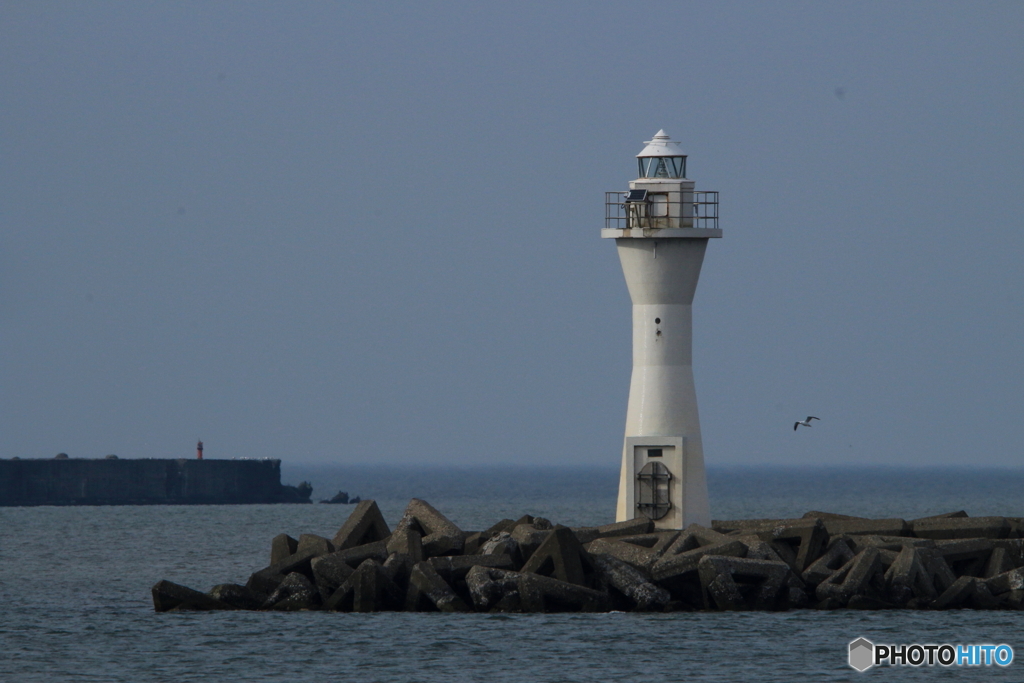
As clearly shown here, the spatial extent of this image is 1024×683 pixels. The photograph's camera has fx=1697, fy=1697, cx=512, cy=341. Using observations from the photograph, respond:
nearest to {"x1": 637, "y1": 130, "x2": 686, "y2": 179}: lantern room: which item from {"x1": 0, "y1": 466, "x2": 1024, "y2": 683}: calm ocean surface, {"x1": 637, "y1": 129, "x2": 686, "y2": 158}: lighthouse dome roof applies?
{"x1": 637, "y1": 129, "x2": 686, "y2": 158}: lighthouse dome roof

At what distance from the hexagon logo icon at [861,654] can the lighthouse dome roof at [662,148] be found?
8.75 meters

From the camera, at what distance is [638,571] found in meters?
26.2

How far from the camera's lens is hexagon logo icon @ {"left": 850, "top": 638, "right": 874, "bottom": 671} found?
23641 mm

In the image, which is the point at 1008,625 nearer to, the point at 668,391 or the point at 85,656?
the point at 668,391

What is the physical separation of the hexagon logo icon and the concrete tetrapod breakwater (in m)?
2.16

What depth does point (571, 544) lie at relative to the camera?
25.7 m

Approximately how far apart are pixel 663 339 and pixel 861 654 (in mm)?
6420

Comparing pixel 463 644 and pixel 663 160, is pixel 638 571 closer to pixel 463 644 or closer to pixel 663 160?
pixel 463 644

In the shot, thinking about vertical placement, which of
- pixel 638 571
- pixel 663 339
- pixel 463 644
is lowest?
pixel 463 644

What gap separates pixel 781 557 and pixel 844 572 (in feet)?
3.54

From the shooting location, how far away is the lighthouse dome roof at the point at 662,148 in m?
28.4

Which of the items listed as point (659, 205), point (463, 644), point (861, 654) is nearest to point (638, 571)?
point (463, 644)

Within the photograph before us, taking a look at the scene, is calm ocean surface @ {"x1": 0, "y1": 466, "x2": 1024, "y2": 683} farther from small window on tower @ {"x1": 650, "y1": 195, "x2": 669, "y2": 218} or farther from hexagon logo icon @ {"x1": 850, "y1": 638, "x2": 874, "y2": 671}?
small window on tower @ {"x1": 650, "y1": 195, "x2": 669, "y2": 218}

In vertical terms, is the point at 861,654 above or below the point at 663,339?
below
